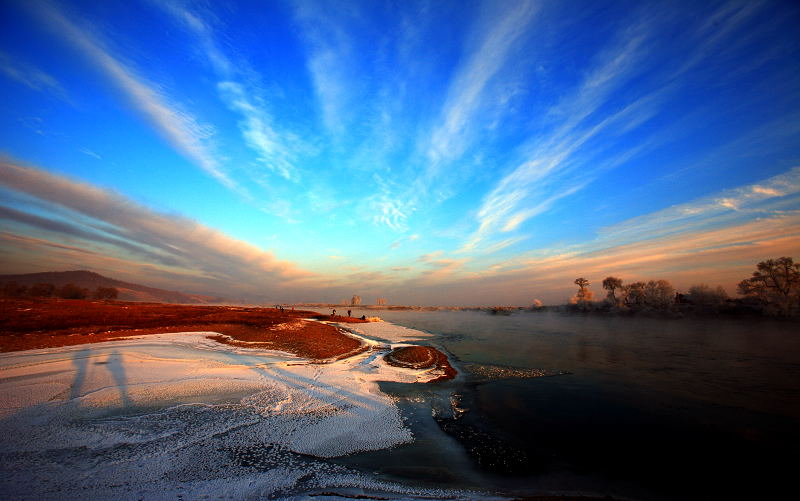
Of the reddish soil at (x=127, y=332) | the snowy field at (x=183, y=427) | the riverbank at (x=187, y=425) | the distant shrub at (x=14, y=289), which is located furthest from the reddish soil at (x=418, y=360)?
the distant shrub at (x=14, y=289)

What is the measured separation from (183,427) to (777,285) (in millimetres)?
51610

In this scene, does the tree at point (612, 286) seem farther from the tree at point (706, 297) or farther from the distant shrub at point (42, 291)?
the distant shrub at point (42, 291)

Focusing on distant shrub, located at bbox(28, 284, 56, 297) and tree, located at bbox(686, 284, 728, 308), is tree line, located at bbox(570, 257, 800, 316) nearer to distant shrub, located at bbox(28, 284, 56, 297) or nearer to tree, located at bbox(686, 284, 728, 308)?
tree, located at bbox(686, 284, 728, 308)

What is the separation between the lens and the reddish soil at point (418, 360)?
1338 centimetres

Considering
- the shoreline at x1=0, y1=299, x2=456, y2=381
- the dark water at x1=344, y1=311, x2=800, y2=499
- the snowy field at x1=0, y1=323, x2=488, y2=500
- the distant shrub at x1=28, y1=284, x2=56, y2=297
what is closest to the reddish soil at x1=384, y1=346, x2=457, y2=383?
the shoreline at x1=0, y1=299, x2=456, y2=381

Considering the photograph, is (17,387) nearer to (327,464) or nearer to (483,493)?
(327,464)

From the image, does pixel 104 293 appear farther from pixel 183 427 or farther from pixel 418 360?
pixel 183 427

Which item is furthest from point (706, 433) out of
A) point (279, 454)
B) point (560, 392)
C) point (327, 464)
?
point (279, 454)

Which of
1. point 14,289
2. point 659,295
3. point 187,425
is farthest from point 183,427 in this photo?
point 14,289

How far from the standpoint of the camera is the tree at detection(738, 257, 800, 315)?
1105 inches

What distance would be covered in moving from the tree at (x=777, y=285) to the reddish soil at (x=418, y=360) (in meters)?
39.6

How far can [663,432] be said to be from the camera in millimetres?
6801

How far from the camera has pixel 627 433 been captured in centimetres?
680

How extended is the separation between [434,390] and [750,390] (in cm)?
1091
